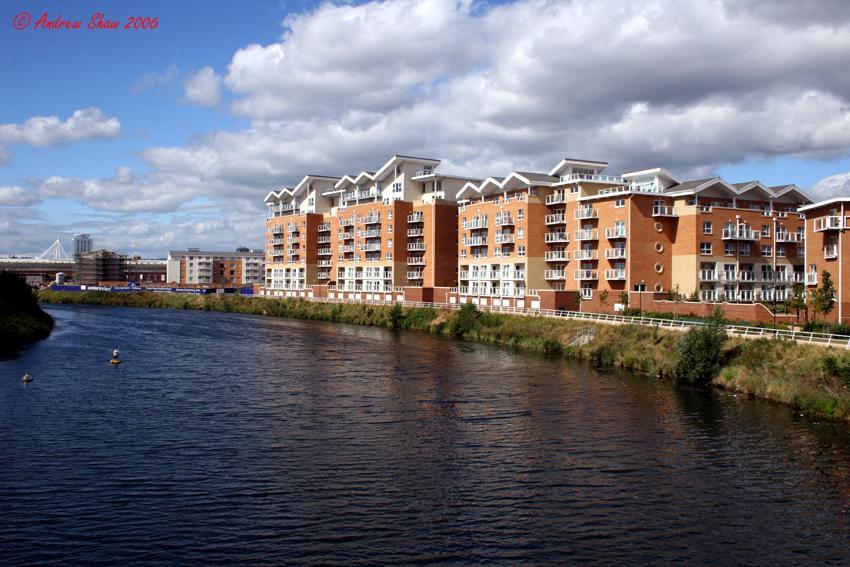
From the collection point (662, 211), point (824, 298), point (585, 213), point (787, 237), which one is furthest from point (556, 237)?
point (824, 298)

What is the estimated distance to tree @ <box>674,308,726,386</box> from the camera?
3822cm

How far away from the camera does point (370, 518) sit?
60.0 ft

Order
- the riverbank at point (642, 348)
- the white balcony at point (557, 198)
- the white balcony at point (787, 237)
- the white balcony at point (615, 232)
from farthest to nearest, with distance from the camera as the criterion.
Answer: the white balcony at point (557, 198) → the white balcony at point (787, 237) → the white balcony at point (615, 232) → the riverbank at point (642, 348)

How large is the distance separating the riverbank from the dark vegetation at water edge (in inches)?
1251

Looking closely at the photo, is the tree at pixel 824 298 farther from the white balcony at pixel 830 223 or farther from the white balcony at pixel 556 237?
the white balcony at pixel 556 237

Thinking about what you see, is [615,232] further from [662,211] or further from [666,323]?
[666,323]

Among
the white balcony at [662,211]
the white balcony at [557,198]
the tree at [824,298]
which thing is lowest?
the tree at [824,298]

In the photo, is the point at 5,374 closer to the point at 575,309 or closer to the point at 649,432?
the point at 649,432

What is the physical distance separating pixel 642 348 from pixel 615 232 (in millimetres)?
22451

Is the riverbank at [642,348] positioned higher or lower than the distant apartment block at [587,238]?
lower

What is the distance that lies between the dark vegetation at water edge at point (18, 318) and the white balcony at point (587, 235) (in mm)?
49060

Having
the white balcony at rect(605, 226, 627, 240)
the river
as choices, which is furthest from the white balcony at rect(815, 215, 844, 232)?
the river

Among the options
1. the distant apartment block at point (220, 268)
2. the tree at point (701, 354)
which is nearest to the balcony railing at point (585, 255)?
the tree at point (701, 354)

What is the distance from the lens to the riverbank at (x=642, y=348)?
32.0m
